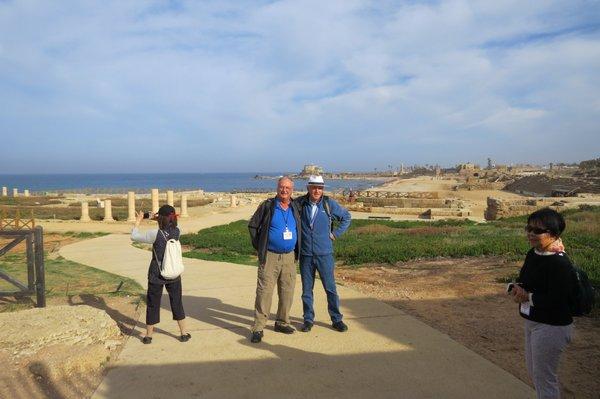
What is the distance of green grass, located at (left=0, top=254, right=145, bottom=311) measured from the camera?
726 centimetres

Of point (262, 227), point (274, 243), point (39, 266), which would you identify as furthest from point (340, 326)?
point (39, 266)

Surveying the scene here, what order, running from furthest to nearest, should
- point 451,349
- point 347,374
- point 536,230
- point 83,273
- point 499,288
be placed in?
1. point 83,273
2. point 499,288
3. point 451,349
4. point 347,374
5. point 536,230

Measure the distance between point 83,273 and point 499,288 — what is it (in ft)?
25.5

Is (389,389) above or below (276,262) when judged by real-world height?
below

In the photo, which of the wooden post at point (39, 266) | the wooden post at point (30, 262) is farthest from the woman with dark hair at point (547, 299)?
the wooden post at point (30, 262)

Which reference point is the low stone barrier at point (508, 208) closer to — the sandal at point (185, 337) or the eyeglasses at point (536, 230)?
the sandal at point (185, 337)

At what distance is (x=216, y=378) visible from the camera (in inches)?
154

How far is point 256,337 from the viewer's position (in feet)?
15.6

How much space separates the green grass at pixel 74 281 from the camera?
7258 mm

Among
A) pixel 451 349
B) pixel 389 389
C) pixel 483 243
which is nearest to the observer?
pixel 389 389

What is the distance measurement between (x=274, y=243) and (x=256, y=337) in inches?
40.5

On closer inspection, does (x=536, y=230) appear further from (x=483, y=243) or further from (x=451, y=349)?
(x=483, y=243)

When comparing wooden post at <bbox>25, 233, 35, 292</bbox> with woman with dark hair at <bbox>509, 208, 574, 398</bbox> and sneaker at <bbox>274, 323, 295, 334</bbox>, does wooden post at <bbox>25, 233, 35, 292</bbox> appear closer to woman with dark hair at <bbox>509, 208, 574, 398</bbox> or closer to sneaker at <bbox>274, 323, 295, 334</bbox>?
sneaker at <bbox>274, 323, 295, 334</bbox>

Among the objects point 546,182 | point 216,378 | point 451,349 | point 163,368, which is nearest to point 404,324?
point 451,349
